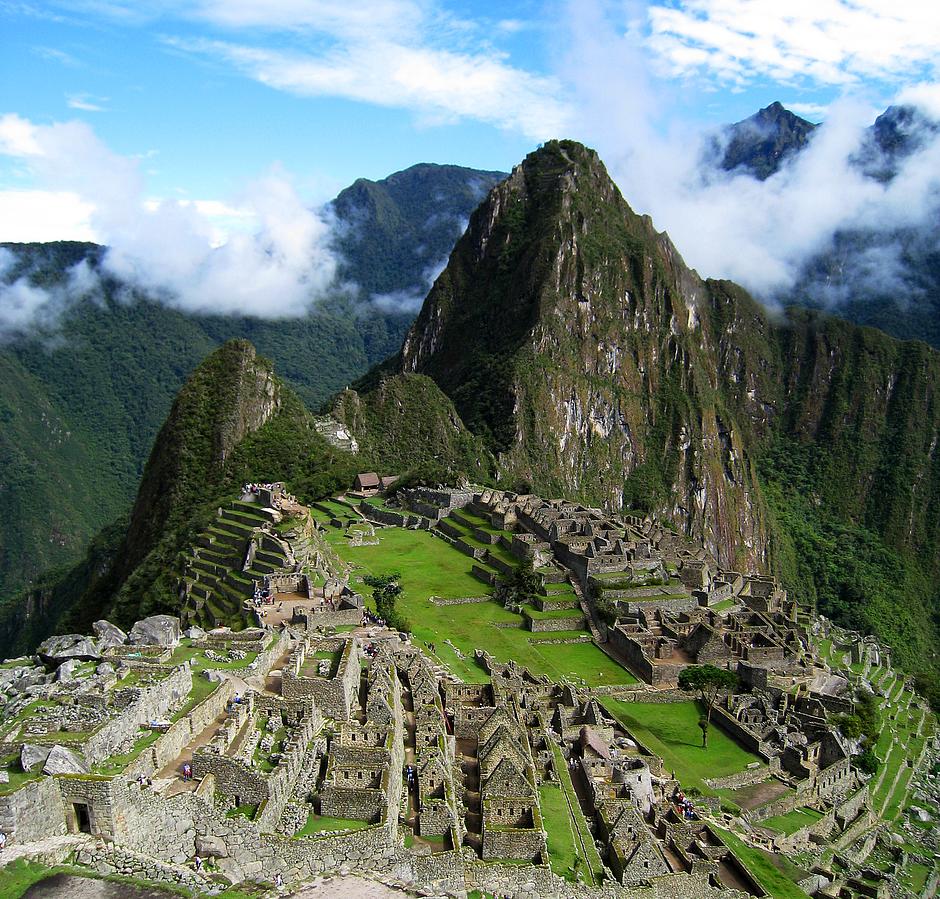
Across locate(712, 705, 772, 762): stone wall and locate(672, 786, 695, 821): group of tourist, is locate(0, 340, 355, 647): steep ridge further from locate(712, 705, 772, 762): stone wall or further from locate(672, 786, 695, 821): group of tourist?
locate(672, 786, 695, 821): group of tourist

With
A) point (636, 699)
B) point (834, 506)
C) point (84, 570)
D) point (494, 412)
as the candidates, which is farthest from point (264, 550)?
point (834, 506)

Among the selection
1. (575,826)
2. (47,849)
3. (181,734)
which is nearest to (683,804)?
(575,826)

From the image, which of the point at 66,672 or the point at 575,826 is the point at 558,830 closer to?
the point at 575,826

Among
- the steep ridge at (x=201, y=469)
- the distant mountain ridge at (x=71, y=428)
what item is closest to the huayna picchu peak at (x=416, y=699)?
the steep ridge at (x=201, y=469)

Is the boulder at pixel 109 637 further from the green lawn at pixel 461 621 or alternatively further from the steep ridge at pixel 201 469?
the steep ridge at pixel 201 469

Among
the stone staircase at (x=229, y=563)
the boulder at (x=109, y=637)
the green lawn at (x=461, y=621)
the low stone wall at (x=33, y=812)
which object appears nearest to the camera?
the low stone wall at (x=33, y=812)
